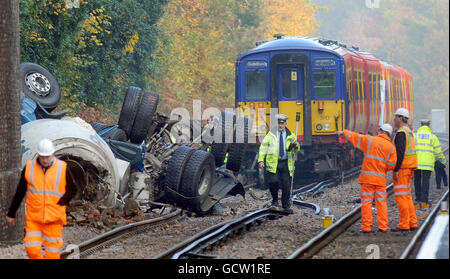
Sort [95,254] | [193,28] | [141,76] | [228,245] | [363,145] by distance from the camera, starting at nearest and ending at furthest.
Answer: [95,254], [228,245], [363,145], [141,76], [193,28]

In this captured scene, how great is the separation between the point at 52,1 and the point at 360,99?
28.3 ft

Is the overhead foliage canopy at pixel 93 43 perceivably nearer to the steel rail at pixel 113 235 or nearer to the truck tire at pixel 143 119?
the truck tire at pixel 143 119

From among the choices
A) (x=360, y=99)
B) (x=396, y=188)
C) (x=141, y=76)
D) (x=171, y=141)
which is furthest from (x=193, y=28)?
(x=396, y=188)

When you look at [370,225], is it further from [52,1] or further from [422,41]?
[422,41]

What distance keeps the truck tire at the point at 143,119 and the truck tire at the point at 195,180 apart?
4.01 ft

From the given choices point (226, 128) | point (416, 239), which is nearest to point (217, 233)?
point (416, 239)

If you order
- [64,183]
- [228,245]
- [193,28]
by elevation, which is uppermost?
[193,28]

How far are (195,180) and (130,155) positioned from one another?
1.25 meters

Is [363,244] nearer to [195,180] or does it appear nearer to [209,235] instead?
[209,235]

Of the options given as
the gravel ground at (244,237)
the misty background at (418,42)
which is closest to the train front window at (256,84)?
the gravel ground at (244,237)

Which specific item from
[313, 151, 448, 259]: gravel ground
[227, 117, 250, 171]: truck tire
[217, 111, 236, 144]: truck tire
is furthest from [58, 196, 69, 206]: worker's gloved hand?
[227, 117, 250, 171]: truck tire

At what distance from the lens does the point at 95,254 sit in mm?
8945

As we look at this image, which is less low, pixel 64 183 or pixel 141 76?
pixel 141 76

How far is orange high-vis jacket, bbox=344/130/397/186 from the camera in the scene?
10.5 metres
